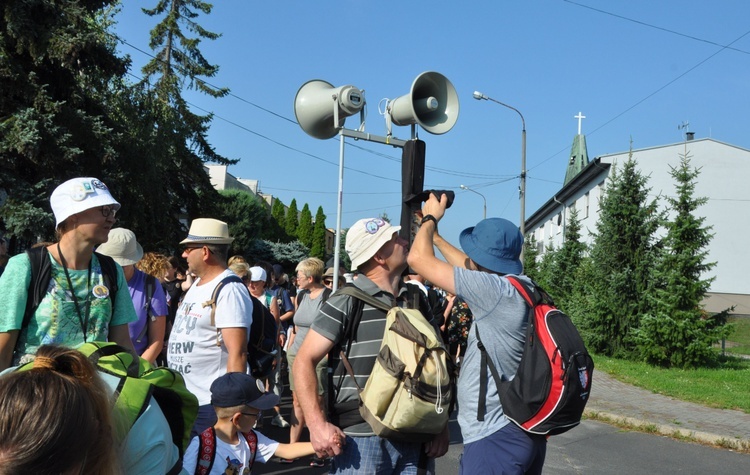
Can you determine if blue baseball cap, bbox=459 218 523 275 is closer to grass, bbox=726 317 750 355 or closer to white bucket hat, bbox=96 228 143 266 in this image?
white bucket hat, bbox=96 228 143 266

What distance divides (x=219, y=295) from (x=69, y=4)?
649 inches

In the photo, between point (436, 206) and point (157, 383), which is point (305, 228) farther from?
point (157, 383)

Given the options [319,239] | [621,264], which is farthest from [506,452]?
[319,239]

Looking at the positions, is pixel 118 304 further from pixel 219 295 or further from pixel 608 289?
pixel 608 289

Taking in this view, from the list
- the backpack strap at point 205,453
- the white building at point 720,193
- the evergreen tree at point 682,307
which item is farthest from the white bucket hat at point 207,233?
the white building at point 720,193

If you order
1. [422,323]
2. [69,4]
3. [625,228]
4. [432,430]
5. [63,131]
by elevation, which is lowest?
[432,430]

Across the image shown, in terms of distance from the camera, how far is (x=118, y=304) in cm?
321

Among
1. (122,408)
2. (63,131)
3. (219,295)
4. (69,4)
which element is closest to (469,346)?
(219,295)

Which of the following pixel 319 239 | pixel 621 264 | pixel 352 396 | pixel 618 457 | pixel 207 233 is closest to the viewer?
pixel 352 396

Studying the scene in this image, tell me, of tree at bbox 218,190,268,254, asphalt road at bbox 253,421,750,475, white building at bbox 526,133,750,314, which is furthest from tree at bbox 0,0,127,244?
tree at bbox 218,190,268,254

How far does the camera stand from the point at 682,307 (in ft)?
55.8

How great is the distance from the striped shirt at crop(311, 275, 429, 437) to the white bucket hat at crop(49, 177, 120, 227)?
3.49 ft

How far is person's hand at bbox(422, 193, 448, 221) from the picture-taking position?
3457 millimetres

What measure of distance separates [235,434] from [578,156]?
212ft
